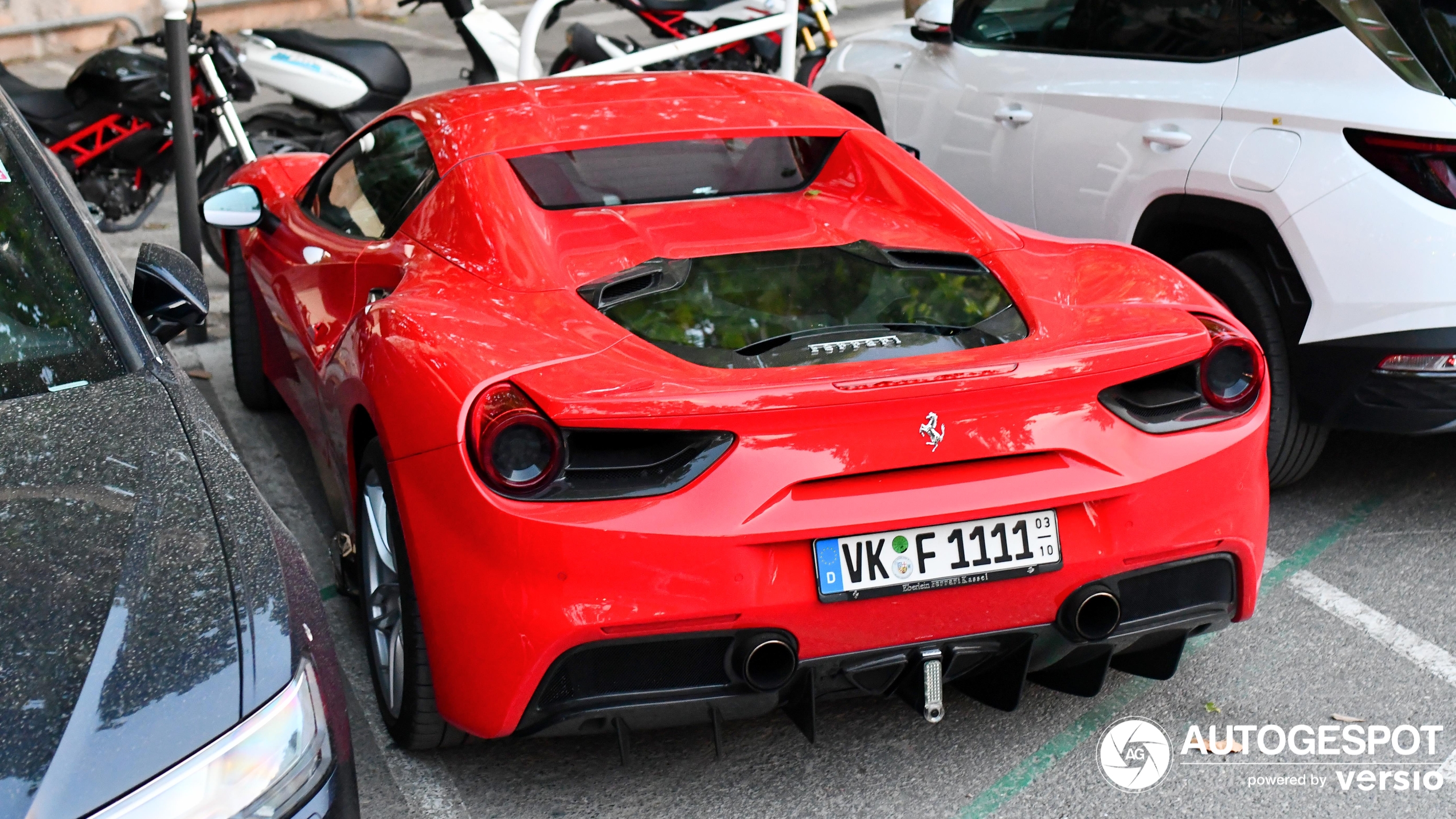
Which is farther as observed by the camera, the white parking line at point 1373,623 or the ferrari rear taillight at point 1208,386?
the white parking line at point 1373,623

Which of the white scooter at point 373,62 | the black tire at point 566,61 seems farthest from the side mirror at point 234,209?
the black tire at point 566,61

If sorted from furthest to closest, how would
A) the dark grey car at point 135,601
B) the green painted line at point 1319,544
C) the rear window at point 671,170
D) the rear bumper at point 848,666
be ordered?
the green painted line at point 1319,544
the rear window at point 671,170
the rear bumper at point 848,666
the dark grey car at point 135,601

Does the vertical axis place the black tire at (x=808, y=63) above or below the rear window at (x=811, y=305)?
below

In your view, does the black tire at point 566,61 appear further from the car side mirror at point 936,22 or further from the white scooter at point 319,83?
the car side mirror at point 936,22

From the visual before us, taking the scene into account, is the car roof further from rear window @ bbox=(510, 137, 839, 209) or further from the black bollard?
the black bollard

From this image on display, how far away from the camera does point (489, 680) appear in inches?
104

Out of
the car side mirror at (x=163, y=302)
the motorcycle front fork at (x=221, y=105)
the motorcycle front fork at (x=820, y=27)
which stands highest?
the car side mirror at (x=163, y=302)

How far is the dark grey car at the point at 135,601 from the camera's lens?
1846 mm

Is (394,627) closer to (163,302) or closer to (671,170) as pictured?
(163,302)

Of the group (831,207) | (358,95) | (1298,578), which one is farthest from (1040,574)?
(358,95)

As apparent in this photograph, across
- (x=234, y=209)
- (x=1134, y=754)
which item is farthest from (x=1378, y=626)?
(x=234, y=209)

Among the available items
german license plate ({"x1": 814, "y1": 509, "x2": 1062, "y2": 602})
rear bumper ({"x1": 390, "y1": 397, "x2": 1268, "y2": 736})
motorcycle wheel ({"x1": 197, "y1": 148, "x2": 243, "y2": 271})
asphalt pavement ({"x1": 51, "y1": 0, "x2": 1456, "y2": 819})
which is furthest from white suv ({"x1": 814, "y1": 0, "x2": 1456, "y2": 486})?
motorcycle wheel ({"x1": 197, "y1": 148, "x2": 243, "y2": 271})

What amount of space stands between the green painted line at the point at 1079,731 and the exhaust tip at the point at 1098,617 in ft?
1.51

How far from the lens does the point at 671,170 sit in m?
3.81
